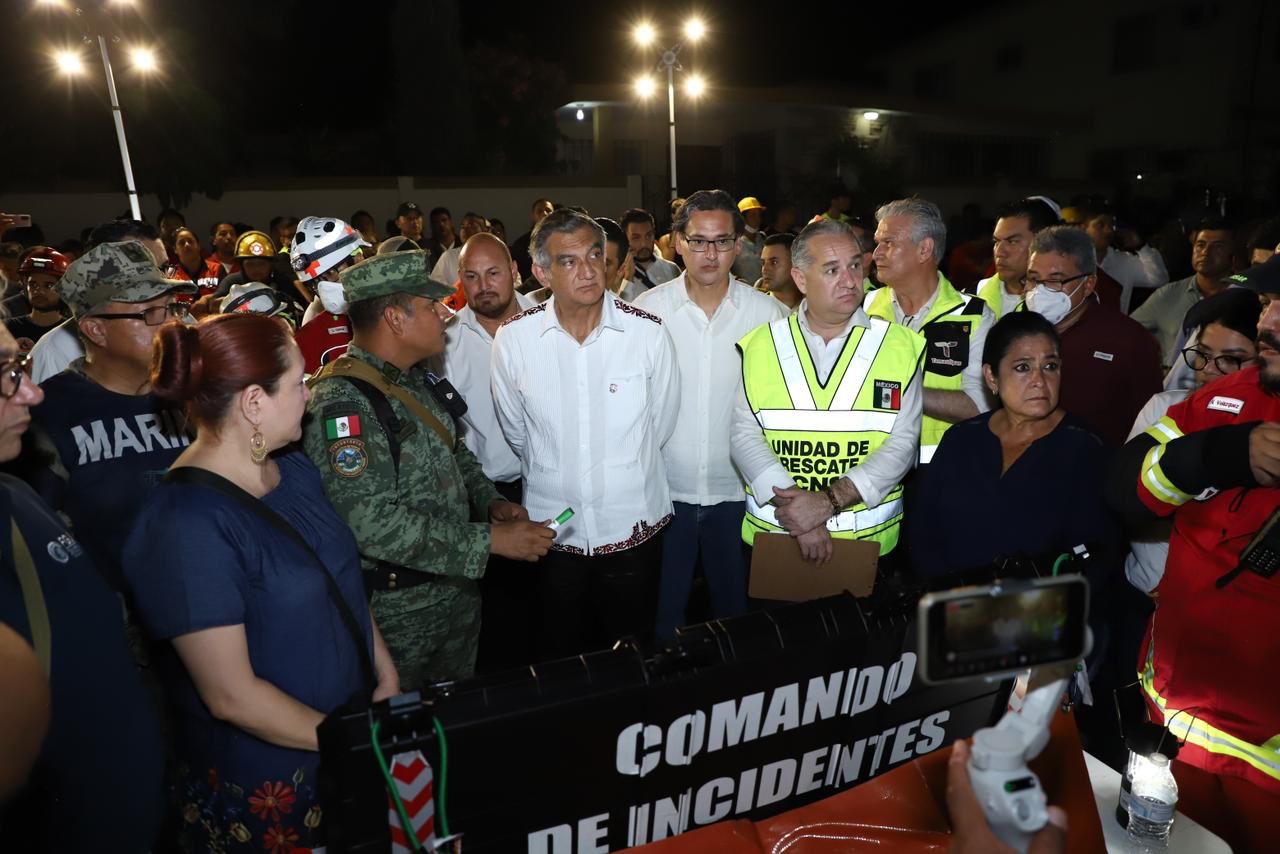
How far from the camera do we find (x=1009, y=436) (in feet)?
9.46

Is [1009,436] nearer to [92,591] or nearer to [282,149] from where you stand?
[92,591]

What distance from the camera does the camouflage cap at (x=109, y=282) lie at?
9.54 feet

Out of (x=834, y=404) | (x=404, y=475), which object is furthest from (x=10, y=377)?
(x=834, y=404)

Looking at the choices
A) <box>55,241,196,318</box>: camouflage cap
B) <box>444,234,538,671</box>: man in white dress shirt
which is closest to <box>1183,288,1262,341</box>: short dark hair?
<box>444,234,538,671</box>: man in white dress shirt

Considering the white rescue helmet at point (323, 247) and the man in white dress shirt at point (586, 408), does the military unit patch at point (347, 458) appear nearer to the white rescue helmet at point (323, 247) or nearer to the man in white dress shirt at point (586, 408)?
the man in white dress shirt at point (586, 408)

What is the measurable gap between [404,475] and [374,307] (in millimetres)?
597

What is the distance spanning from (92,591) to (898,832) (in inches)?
77.0

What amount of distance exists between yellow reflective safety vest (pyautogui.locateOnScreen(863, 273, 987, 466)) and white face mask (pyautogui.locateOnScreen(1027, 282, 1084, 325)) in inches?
12.9

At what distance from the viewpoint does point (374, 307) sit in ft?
8.92

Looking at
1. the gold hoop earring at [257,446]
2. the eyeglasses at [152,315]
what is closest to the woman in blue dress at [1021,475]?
the gold hoop earring at [257,446]

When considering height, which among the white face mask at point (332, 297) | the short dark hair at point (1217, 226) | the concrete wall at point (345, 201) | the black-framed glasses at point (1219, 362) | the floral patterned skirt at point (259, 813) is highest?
the concrete wall at point (345, 201)

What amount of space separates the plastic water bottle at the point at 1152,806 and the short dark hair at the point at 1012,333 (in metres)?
1.51

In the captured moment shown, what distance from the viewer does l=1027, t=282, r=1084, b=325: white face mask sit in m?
3.92

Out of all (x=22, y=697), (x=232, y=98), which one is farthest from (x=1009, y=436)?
(x=232, y=98)
